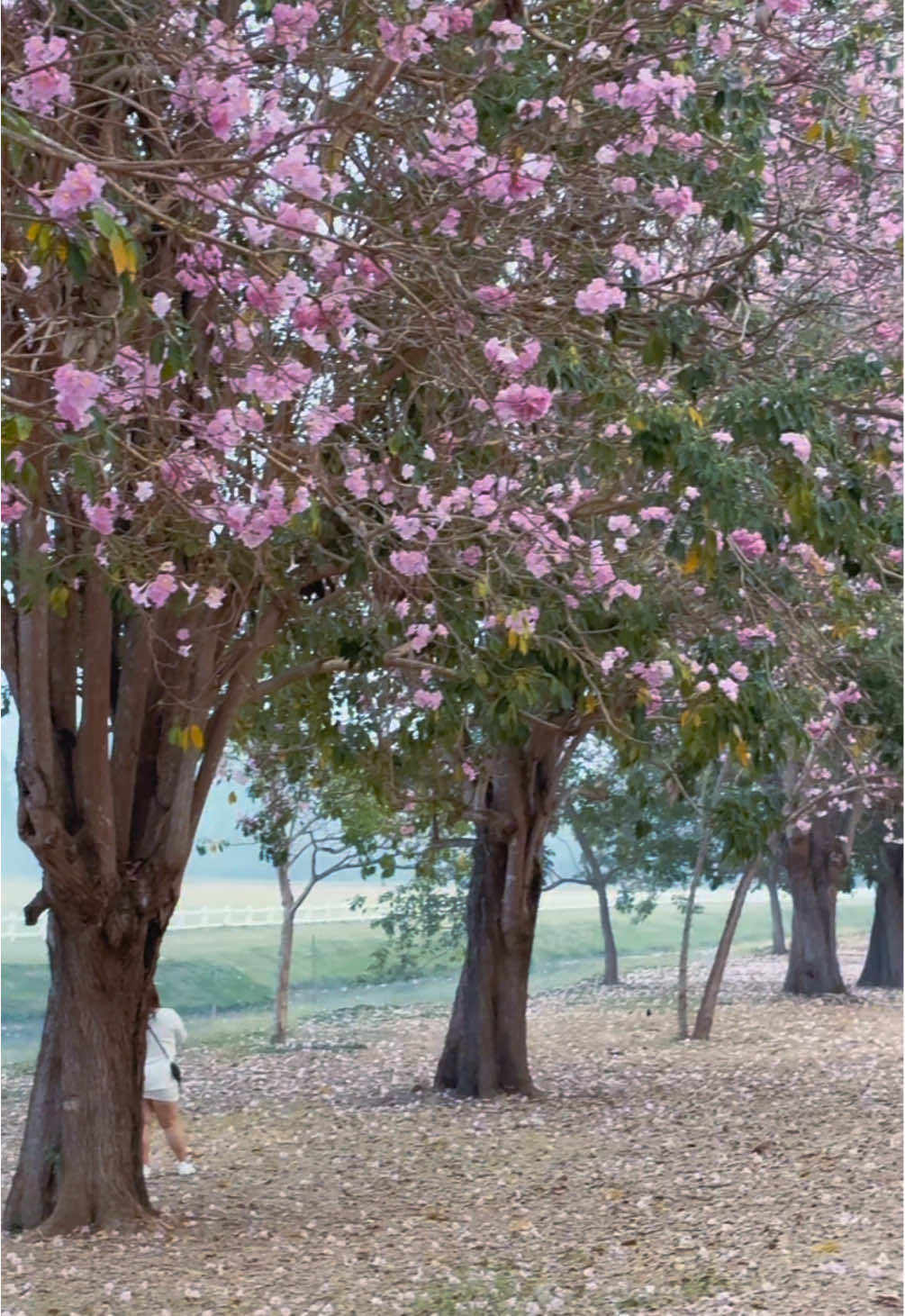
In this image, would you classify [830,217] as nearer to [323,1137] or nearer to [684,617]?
[684,617]

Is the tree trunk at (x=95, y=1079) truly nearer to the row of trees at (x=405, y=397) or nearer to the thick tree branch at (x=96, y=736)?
the row of trees at (x=405, y=397)

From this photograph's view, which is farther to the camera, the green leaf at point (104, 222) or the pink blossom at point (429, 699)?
the pink blossom at point (429, 699)

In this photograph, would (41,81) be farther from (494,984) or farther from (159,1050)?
(494,984)

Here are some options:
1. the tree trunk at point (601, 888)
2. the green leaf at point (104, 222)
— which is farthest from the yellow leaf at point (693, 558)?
the tree trunk at point (601, 888)

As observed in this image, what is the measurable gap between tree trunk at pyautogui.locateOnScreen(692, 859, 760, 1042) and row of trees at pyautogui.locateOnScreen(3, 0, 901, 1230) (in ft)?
22.0

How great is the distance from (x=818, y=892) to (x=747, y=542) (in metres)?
12.7

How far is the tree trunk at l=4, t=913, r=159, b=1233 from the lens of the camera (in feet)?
21.1

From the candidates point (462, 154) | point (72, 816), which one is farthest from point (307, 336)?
point (72, 816)

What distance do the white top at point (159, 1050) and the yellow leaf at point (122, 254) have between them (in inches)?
215

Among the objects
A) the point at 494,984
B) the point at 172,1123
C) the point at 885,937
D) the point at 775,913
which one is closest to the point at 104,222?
the point at 172,1123

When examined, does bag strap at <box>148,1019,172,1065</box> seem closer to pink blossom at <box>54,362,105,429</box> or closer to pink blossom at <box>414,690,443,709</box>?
pink blossom at <box>414,690,443,709</box>

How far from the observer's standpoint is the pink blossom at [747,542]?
233 inches

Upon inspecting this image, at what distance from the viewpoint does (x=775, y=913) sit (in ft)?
92.4

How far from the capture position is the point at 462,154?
440 cm
